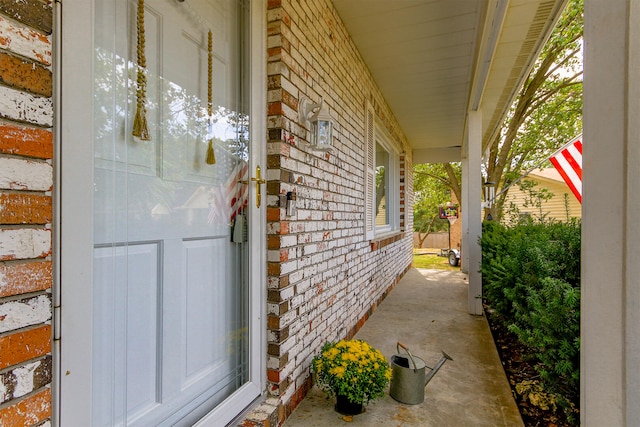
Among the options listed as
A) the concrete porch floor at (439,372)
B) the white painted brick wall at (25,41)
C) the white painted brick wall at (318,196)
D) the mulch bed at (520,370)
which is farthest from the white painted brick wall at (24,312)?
the mulch bed at (520,370)

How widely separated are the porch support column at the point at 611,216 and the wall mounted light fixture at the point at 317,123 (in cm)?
130

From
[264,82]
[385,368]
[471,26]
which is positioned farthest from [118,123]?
[471,26]

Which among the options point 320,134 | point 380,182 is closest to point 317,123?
point 320,134

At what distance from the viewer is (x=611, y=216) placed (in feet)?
2.98

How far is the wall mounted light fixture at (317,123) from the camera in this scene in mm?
2033

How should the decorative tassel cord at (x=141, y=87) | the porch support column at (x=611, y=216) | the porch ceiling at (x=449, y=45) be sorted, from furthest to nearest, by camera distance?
the porch ceiling at (x=449, y=45) < the decorative tassel cord at (x=141, y=87) < the porch support column at (x=611, y=216)

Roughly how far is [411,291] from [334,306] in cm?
294

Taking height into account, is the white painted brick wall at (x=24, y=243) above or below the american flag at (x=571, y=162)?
below

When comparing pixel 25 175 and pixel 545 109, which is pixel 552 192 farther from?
pixel 25 175

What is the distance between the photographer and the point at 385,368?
75.7 inches

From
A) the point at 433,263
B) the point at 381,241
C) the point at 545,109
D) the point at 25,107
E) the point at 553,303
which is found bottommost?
the point at 433,263

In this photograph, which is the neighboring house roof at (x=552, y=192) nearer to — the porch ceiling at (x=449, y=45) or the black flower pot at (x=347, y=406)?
the porch ceiling at (x=449, y=45)

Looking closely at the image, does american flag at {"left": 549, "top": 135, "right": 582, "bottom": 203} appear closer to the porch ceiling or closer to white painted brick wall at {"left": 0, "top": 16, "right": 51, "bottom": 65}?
the porch ceiling

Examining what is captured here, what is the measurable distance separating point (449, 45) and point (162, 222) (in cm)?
304
